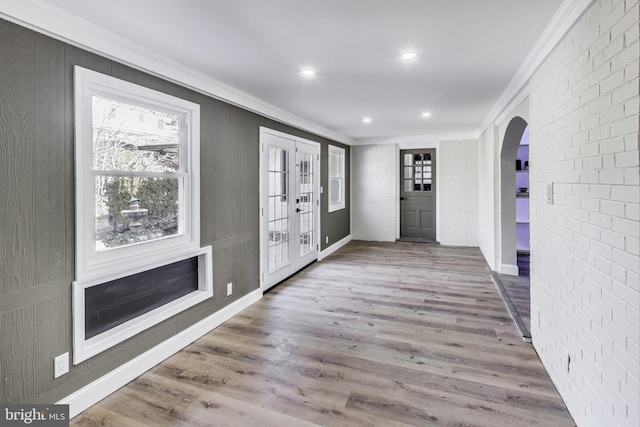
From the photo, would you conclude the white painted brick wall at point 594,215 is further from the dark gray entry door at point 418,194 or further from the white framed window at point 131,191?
the dark gray entry door at point 418,194

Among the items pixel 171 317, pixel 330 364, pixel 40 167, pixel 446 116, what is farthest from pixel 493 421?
pixel 446 116

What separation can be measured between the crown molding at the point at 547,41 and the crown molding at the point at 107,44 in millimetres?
2633

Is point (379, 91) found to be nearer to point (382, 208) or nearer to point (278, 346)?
point (278, 346)

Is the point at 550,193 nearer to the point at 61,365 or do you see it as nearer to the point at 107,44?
the point at 107,44

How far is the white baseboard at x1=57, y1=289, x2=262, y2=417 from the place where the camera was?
2080 mm

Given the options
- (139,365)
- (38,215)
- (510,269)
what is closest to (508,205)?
(510,269)

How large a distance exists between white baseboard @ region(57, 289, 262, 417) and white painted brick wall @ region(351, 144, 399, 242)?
188 inches

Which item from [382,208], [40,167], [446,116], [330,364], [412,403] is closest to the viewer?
[40,167]

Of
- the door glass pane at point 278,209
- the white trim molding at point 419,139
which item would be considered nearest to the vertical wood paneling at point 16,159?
the door glass pane at point 278,209

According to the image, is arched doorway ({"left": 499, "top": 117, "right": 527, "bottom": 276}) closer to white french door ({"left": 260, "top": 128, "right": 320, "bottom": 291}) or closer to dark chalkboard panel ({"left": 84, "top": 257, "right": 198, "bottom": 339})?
white french door ({"left": 260, "top": 128, "right": 320, "bottom": 291})

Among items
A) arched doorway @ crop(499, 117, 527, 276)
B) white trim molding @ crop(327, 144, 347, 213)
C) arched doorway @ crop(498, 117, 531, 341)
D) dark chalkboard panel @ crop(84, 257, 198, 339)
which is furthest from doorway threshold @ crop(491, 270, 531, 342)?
white trim molding @ crop(327, 144, 347, 213)

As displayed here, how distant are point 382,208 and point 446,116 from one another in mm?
3005

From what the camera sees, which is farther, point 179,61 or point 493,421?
point 179,61

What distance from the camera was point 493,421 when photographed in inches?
77.0
